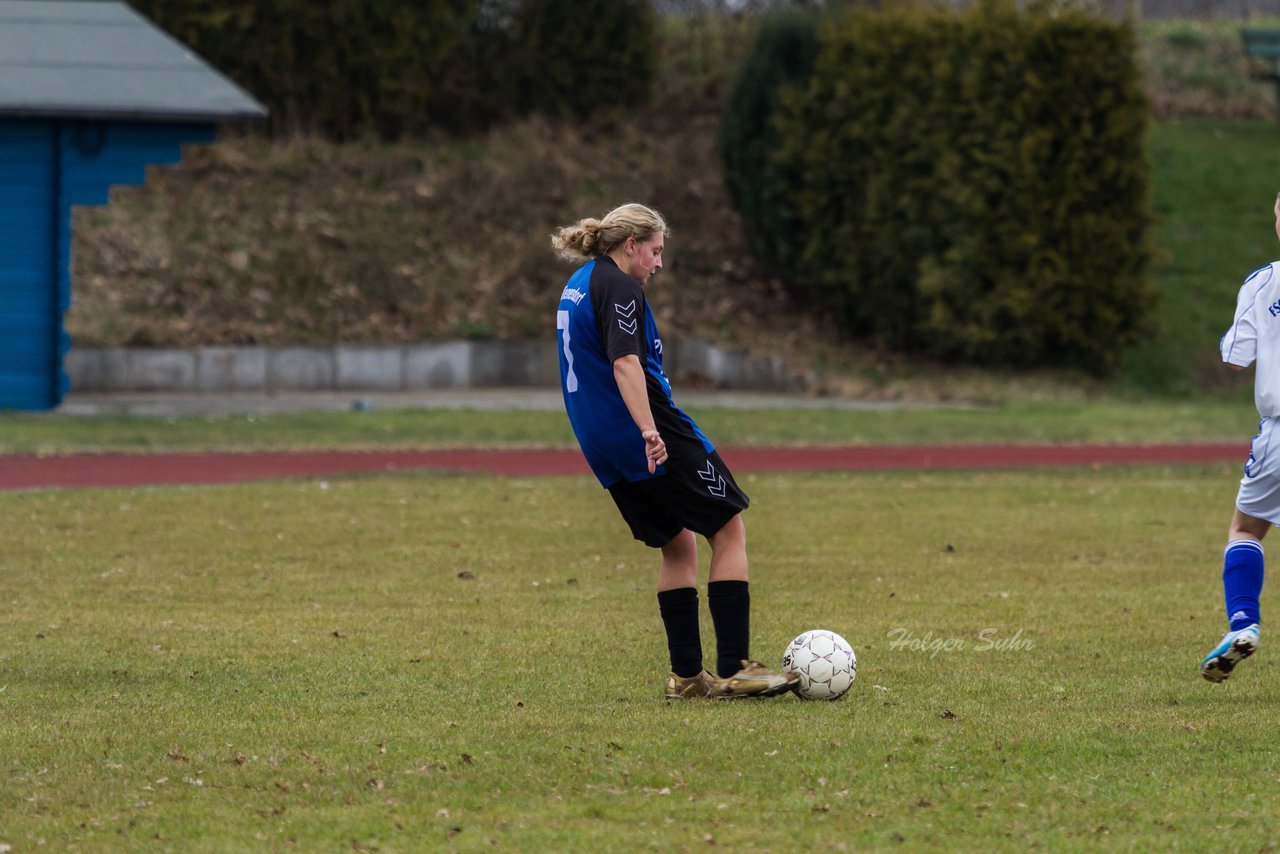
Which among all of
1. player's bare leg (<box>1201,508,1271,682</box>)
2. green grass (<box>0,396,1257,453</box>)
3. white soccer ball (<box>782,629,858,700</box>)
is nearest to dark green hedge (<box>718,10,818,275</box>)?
green grass (<box>0,396,1257,453</box>)

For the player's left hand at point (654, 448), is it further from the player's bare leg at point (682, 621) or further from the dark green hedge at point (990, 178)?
the dark green hedge at point (990, 178)

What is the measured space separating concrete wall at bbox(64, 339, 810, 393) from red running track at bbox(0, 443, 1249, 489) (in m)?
5.92

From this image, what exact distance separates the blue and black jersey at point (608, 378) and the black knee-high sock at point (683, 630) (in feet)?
1.78

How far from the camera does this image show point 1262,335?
22.5 feet

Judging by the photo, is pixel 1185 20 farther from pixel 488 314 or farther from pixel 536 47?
pixel 488 314

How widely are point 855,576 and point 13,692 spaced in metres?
4.99

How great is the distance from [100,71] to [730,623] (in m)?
15.2

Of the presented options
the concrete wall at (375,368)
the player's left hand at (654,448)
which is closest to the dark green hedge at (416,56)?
the concrete wall at (375,368)

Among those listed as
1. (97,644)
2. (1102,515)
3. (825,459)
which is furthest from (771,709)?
(825,459)

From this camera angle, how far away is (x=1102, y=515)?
1329cm

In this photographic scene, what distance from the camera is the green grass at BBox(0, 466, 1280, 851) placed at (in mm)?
5137

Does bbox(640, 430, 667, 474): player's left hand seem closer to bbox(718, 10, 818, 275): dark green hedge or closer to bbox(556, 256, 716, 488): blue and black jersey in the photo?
bbox(556, 256, 716, 488): blue and black jersey

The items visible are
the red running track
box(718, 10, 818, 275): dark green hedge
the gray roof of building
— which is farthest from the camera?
box(718, 10, 818, 275): dark green hedge

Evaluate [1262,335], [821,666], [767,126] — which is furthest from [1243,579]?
[767,126]
